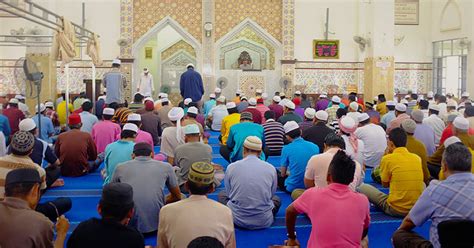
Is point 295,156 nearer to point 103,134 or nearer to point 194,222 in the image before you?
point 194,222

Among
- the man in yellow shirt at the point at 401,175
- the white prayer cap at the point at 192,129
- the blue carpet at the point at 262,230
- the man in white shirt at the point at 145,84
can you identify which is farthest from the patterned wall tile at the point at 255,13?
the man in yellow shirt at the point at 401,175

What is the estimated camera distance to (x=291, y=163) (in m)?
4.20

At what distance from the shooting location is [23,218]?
7.00 ft

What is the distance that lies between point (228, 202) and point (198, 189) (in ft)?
4.25

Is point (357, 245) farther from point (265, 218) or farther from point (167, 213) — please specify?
point (265, 218)

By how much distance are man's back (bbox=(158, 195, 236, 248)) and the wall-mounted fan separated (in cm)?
994

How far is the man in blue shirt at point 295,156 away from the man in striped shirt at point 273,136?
1.55m

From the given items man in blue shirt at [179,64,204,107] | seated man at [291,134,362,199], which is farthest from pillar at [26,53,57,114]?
seated man at [291,134,362,199]

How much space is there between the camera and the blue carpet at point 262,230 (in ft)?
11.1

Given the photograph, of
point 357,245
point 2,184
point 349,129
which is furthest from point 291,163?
point 2,184

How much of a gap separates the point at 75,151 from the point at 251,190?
2390mm

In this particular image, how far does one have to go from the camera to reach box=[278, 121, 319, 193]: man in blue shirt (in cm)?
413

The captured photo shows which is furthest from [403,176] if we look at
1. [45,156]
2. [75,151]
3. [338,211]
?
[75,151]

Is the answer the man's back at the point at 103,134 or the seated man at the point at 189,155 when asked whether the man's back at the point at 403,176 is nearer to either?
the seated man at the point at 189,155
